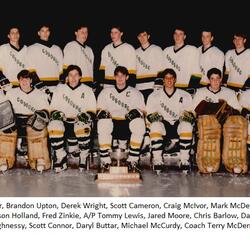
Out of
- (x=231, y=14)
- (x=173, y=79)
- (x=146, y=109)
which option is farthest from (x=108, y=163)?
(x=231, y=14)

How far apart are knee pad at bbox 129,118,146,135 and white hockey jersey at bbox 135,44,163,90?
664 mm

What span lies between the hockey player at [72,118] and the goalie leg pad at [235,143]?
1.09 meters

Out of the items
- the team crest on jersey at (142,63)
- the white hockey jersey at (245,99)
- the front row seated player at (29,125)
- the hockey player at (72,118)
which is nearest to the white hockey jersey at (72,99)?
the hockey player at (72,118)

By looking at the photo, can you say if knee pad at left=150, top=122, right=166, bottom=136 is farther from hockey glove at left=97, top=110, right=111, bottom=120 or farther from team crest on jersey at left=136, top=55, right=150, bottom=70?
team crest on jersey at left=136, top=55, right=150, bottom=70

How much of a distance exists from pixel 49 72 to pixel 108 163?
3.46ft

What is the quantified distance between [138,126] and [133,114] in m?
0.10

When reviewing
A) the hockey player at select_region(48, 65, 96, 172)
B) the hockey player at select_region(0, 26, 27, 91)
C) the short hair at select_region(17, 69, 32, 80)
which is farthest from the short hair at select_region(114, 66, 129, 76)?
the hockey player at select_region(0, 26, 27, 91)

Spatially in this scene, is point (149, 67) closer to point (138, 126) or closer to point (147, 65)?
point (147, 65)

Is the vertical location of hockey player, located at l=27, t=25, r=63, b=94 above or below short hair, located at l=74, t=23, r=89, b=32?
below

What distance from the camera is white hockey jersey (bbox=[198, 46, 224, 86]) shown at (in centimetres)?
509

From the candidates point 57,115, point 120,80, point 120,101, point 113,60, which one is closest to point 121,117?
point 120,101

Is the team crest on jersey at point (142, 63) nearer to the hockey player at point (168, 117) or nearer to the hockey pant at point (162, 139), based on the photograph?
the hockey player at point (168, 117)
